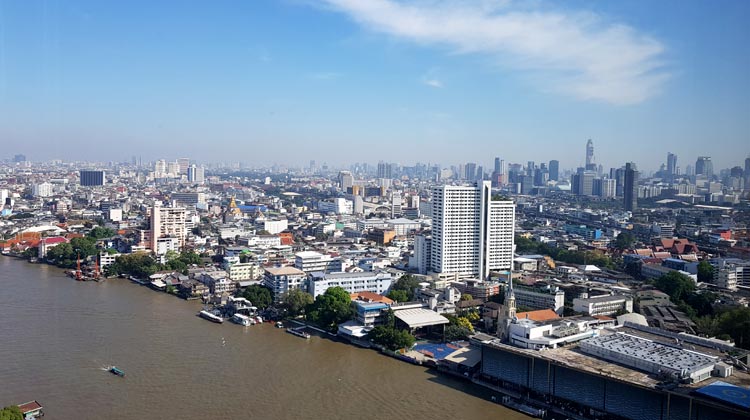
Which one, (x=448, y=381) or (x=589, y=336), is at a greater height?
(x=589, y=336)

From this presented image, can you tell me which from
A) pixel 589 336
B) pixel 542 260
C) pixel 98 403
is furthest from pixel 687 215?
pixel 98 403

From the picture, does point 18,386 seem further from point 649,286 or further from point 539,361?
point 649,286

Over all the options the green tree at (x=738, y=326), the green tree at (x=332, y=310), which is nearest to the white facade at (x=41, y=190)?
the green tree at (x=332, y=310)

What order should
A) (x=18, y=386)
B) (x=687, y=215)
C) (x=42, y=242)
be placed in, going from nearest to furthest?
(x=18, y=386), (x=42, y=242), (x=687, y=215)

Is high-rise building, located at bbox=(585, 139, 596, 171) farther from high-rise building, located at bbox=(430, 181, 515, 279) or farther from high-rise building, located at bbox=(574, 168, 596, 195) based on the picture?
high-rise building, located at bbox=(430, 181, 515, 279)

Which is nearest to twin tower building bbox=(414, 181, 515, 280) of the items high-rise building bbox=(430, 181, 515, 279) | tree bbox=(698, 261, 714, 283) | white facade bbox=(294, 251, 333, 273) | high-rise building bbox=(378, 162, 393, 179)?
high-rise building bbox=(430, 181, 515, 279)

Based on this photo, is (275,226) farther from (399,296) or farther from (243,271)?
(399,296)

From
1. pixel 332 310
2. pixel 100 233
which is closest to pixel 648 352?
pixel 332 310

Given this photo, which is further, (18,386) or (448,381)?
(448,381)
